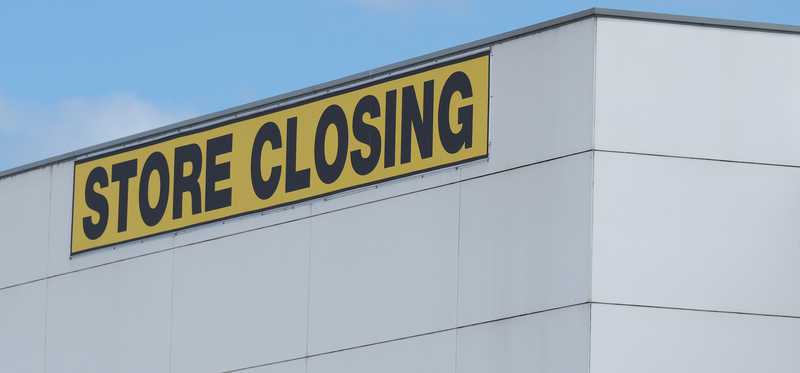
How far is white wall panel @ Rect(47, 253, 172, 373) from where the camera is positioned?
28359mm

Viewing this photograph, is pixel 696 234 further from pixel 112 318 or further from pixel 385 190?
pixel 112 318

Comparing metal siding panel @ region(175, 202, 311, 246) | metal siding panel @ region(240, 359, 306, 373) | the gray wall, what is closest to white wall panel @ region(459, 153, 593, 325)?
the gray wall

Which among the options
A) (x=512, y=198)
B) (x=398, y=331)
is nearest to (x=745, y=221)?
(x=512, y=198)

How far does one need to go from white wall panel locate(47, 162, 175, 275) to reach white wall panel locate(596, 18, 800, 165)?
837 cm

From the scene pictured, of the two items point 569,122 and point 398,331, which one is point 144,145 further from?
point 569,122

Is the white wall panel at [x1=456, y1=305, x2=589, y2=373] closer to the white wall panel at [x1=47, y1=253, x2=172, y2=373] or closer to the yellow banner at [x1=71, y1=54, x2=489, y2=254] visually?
the yellow banner at [x1=71, y1=54, x2=489, y2=254]

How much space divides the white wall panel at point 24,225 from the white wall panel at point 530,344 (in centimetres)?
820

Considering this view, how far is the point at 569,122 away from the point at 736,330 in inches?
120

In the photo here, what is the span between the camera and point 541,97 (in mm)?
24531

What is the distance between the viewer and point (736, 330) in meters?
23.7

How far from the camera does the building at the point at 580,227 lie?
23609 millimetres

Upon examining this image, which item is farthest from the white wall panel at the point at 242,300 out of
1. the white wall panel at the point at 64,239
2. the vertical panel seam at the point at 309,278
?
the white wall panel at the point at 64,239

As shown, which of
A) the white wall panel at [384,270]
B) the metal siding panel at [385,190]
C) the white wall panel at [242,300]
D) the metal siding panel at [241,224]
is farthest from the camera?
the metal siding panel at [241,224]

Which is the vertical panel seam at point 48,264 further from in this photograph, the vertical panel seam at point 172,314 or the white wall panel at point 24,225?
the vertical panel seam at point 172,314
